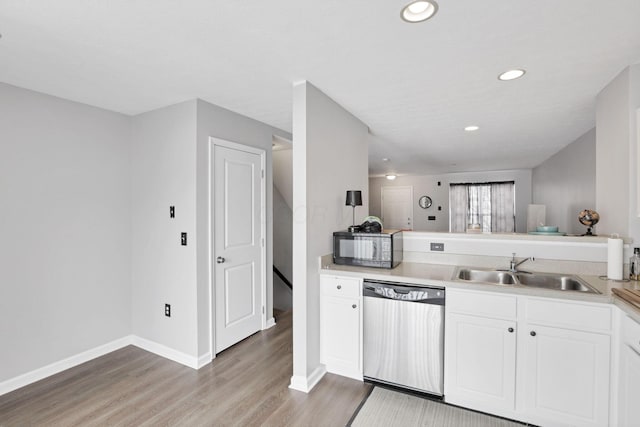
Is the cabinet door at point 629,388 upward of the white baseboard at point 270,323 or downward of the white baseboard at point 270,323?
upward

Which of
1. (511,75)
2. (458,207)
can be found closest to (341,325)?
(511,75)

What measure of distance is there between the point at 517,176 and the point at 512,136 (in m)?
3.73

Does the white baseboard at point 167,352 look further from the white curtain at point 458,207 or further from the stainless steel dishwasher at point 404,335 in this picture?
the white curtain at point 458,207

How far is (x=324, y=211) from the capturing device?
2.60m

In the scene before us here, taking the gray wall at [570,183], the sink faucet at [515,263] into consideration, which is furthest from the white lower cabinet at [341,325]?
the gray wall at [570,183]

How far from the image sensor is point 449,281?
6.93 feet

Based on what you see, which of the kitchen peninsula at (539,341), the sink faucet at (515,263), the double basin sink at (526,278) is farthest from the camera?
the sink faucet at (515,263)

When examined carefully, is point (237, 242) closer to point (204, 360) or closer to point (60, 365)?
point (204, 360)

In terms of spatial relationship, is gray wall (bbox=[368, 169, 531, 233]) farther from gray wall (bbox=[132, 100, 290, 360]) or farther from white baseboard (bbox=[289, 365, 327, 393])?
white baseboard (bbox=[289, 365, 327, 393])

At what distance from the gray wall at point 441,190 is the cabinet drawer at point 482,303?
19.9ft

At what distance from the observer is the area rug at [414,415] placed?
6.42 ft

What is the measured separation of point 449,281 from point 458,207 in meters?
6.12

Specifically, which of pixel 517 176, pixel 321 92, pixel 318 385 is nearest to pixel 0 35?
pixel 321 92

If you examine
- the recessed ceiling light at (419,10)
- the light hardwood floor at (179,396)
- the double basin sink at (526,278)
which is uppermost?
the recessed ceiling light at (419,10)
